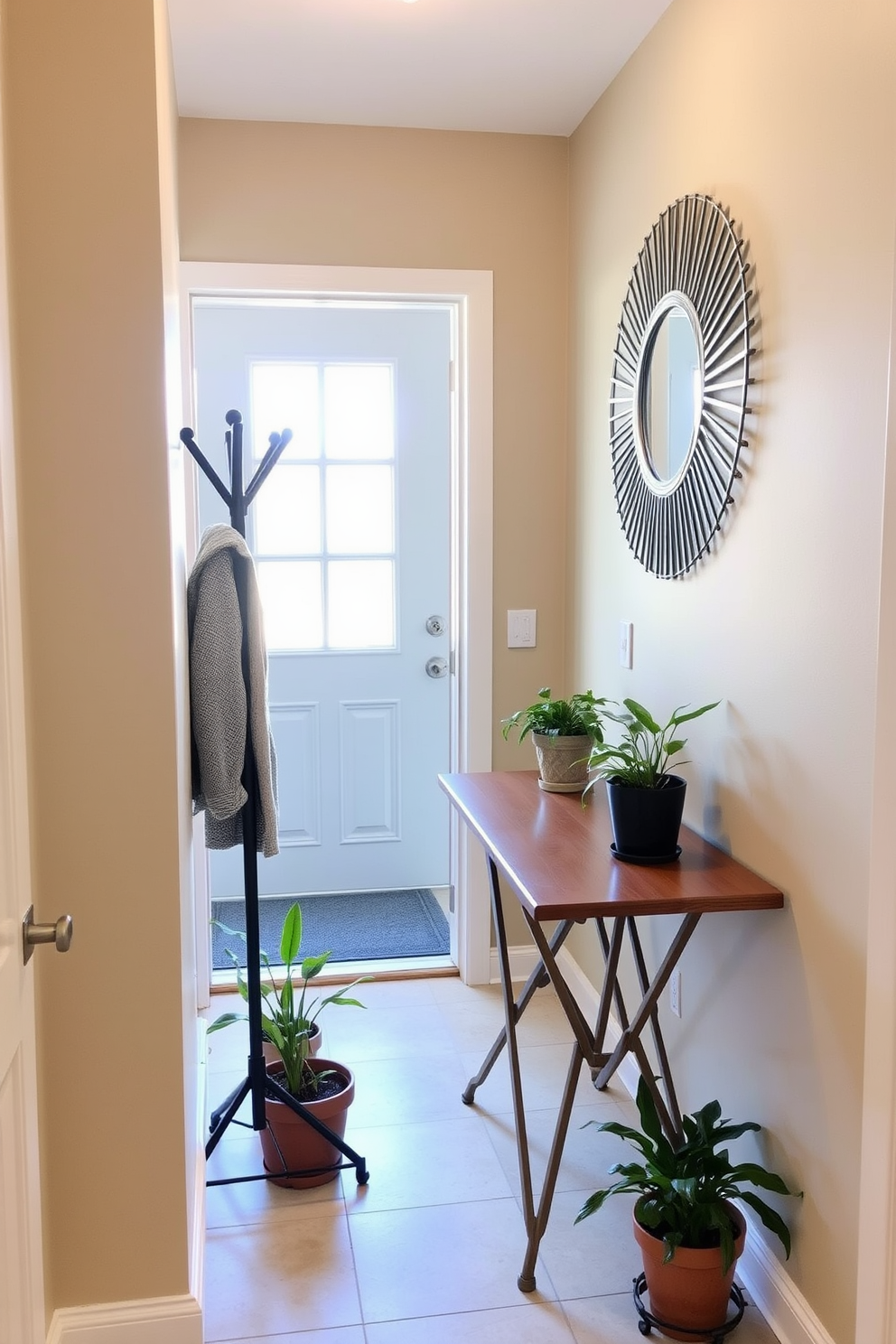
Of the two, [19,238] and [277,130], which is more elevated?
[277,130]

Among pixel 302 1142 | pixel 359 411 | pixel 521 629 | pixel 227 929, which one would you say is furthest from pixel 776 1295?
pixel 359 411

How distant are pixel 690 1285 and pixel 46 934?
130 centimetres

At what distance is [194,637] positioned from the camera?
7.18 feet

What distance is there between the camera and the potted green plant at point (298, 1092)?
242 cm

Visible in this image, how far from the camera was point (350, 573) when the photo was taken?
420 centimetres

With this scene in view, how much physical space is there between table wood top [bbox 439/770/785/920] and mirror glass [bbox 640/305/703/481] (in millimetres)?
779

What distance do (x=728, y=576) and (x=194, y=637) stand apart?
3.42 feet

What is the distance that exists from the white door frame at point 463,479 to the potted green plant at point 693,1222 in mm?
1483

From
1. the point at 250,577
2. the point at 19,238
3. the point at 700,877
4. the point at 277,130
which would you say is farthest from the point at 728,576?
the point at 277,130

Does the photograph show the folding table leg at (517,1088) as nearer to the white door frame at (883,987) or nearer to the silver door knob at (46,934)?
the white door frame at (883,987)

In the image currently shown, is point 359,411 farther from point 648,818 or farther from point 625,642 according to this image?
point 648,818

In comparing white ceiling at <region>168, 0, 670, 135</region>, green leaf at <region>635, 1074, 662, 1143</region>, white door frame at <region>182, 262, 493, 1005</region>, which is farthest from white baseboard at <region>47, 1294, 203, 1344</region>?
white ceiling at <region>168, 0, 670, 135</region>

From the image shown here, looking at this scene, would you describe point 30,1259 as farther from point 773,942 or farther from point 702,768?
point 702,768

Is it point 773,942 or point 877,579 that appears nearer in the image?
point 877,579
